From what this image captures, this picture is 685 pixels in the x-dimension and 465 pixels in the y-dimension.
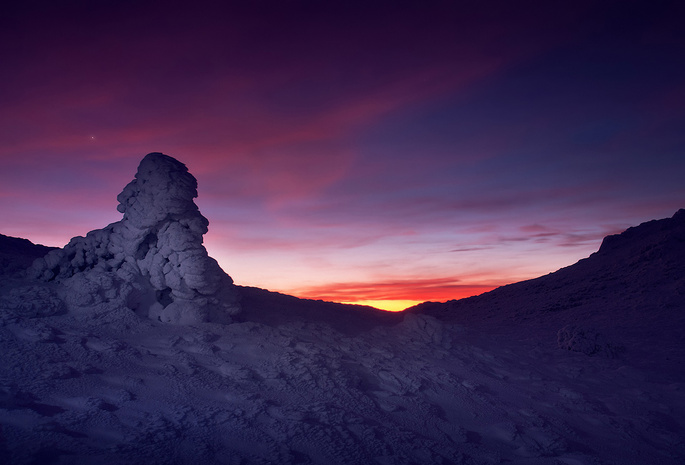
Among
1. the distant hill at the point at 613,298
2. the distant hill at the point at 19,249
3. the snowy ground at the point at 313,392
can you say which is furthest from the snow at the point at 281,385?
the distant hill at the point at 19,249

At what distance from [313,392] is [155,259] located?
13.4 ft

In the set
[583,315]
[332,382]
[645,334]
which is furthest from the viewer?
[583,315]

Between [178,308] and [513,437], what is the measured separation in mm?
5891

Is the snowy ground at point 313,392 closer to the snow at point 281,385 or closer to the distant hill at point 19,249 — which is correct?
the snow at point 281,385

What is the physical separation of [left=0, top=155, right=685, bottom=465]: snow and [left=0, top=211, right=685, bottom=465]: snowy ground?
3 centimetres

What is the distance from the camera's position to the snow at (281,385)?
14.4ft

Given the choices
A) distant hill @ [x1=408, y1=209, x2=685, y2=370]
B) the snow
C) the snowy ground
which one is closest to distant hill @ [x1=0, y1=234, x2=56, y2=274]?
the snowy ground

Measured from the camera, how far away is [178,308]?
763 cm

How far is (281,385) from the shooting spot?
19.7 feet

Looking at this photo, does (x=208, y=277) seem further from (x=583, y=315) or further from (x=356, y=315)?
(x=583, y=315)

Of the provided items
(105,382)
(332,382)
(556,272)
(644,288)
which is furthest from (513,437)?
(556,272)

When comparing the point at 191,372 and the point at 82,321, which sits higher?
the point at 82,321

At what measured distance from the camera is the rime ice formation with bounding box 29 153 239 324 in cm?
760

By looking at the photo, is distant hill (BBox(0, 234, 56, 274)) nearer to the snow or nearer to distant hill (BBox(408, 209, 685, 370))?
the snow
